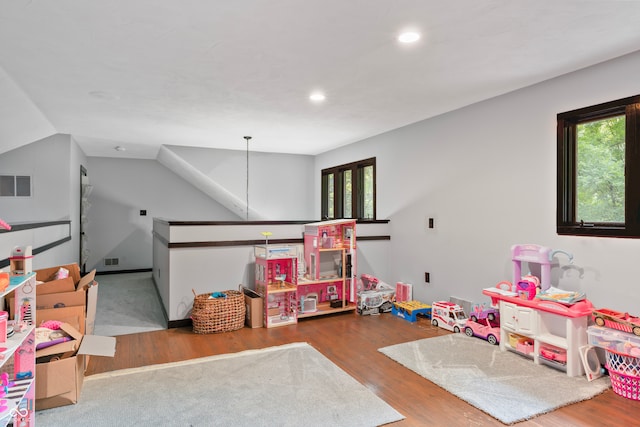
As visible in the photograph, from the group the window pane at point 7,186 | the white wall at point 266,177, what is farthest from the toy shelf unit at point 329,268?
the window pane at point 7,186

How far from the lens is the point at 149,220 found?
751cm

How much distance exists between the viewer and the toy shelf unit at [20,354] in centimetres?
171

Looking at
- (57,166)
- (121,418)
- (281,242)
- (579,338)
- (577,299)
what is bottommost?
(121,418)

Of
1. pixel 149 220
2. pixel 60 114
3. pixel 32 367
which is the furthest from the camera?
pixel 149 220

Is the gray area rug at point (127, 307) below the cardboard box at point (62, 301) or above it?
below

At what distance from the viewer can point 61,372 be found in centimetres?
228

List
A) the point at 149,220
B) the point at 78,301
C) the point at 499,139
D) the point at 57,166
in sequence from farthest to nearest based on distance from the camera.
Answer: the point at 149,220
the point at 57,166
the point at 499,139
the point at 78,301

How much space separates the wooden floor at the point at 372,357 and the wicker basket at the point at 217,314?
0.27 ft

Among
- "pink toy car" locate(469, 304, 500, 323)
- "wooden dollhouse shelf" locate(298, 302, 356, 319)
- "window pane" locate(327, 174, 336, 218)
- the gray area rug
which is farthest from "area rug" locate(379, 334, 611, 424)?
"window pane" locate(327, 174, 336, 218)

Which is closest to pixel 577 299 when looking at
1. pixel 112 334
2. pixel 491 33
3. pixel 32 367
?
pixel 491 33

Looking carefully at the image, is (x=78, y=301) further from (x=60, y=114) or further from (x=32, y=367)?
(x=60, y=114)

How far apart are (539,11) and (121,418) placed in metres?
3.25

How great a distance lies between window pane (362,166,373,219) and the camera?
18.7ft

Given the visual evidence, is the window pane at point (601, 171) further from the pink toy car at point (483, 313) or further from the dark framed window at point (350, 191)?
the dark framed window at point (350, 191)
